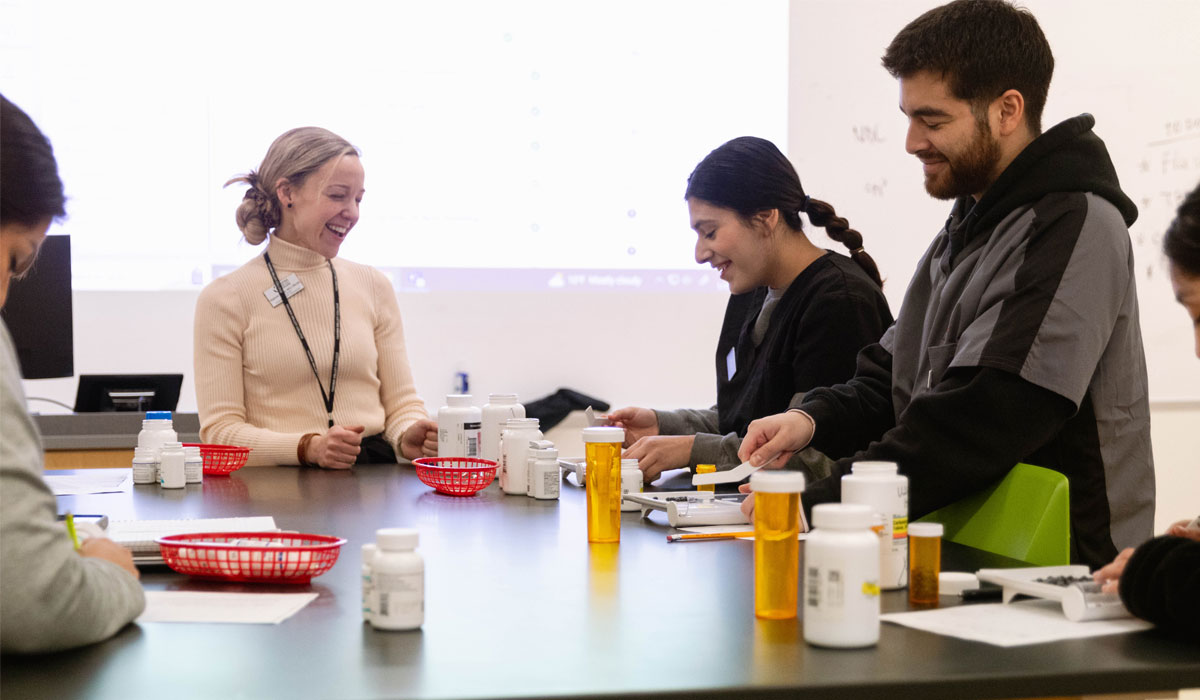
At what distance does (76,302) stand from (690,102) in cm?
225

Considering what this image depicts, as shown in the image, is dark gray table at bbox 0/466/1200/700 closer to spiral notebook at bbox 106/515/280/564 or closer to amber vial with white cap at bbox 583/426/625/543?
spiral notebook at bbox 106/515/280/564

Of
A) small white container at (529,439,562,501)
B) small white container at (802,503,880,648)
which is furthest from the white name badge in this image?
small white container at (802,503,880,648)

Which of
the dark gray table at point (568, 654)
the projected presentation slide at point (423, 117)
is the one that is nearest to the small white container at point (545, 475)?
the dark gray table at point (568, 654)

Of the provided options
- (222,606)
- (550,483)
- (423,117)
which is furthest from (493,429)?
(423,117)

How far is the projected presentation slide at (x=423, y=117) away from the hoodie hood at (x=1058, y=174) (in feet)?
7.52

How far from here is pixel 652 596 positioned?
1248mm

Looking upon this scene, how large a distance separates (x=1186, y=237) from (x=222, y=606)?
3.74 ft

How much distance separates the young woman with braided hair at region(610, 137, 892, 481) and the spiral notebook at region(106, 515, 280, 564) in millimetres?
882

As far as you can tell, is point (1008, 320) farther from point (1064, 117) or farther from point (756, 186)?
point (1064, 117)

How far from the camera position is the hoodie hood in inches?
70.5

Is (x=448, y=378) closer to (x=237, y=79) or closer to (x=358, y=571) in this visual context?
(x=237, y=79)

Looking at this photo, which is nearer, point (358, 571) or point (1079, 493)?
point (358, 571)

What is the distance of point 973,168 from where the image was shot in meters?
1.93

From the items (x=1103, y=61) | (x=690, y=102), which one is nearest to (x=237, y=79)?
(x=690, y=102)
